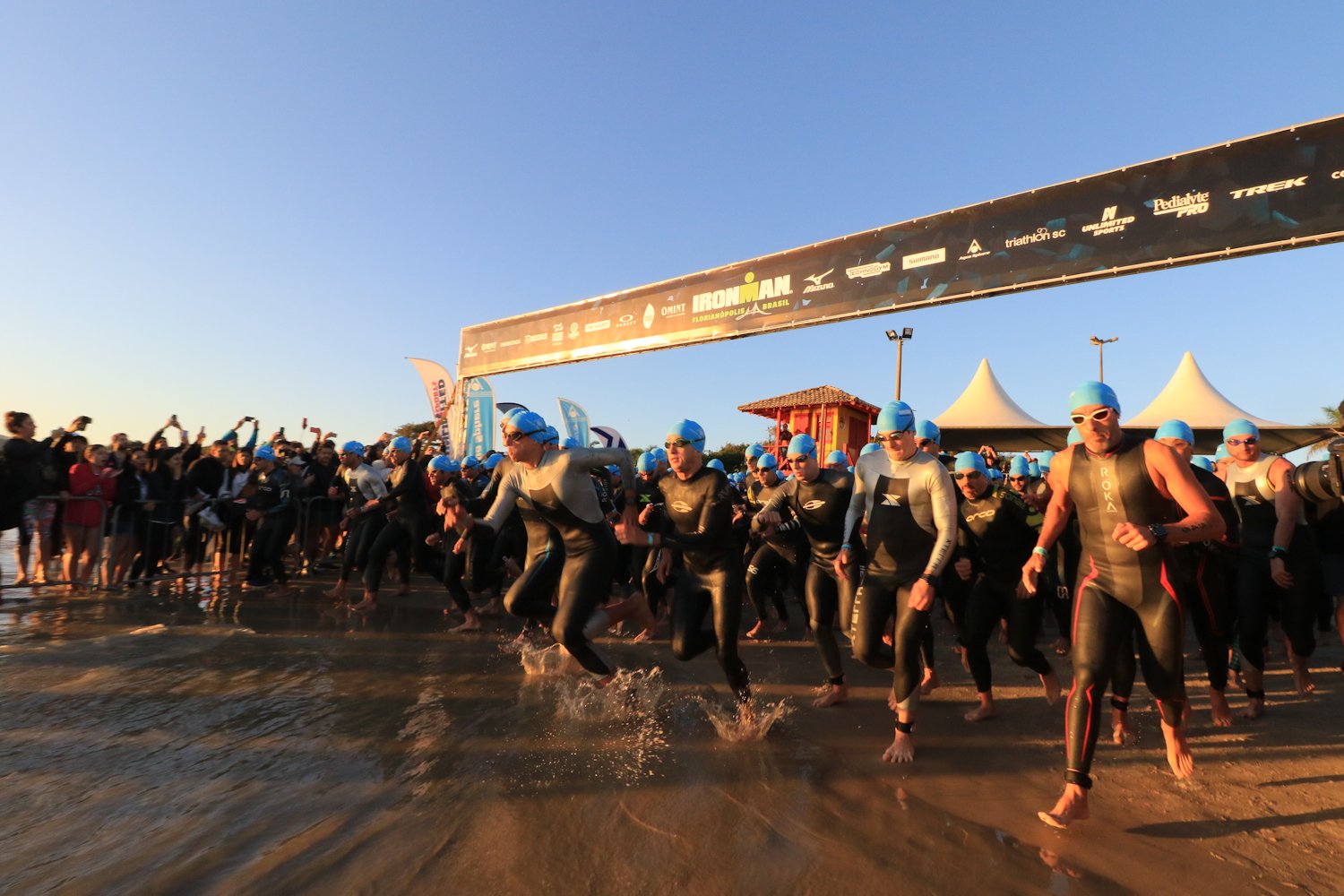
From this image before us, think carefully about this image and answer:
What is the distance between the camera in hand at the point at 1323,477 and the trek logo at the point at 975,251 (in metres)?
7.34

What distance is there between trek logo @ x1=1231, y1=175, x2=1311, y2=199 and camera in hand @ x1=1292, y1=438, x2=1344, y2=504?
616 centimetres

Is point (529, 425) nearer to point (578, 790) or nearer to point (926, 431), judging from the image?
point (578, 790)

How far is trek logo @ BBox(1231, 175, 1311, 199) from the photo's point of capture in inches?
348

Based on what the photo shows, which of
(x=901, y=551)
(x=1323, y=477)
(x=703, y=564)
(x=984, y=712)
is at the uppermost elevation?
(x=1323, y=477)

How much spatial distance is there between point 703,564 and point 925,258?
938 cm

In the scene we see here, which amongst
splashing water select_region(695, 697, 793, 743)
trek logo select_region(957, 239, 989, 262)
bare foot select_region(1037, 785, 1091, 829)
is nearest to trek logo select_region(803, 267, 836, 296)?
trek logo select_region(957, 239, 989, 262)

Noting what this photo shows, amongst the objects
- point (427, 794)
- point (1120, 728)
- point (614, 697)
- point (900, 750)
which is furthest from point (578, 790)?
point (1120, 728)

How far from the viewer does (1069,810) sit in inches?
128

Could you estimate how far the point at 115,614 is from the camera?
7395 millimetres

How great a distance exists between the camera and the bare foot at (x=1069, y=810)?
3242 millimetres

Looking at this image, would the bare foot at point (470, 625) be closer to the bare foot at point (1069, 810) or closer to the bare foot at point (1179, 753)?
the bare foot at point (1069, 810)

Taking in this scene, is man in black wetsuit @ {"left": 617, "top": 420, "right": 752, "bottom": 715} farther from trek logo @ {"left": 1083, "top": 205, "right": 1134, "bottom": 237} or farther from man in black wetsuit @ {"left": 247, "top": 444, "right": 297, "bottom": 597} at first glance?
trek logo @ {"left": 1083, "top": 205, "right": 1134, "bottom": 237}

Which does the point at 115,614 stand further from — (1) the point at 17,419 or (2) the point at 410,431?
(2) the point at 410,431

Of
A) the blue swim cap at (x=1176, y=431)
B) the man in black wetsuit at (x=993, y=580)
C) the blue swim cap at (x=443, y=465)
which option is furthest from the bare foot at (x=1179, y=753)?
the blue swim cap at (x=443, y=465)
